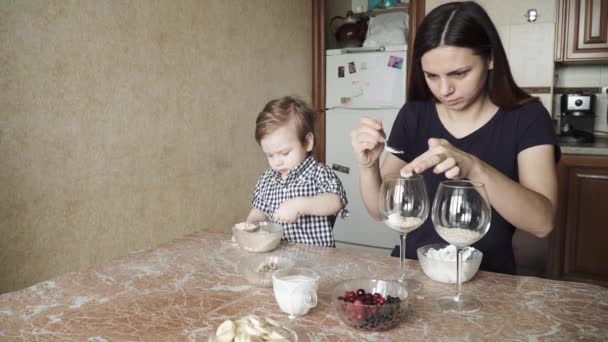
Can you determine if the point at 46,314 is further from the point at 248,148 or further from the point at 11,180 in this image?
the point at 248,148

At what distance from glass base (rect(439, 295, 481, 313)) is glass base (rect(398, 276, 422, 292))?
7cm

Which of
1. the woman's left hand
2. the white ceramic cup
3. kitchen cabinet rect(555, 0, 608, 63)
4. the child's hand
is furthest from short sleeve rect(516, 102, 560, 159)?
kitchen cabinet rect(555, 0, 608, 63)

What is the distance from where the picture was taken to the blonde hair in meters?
1.73

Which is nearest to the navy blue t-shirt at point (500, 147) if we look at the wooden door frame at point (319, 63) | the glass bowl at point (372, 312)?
the glass bowl at point (372, 312)

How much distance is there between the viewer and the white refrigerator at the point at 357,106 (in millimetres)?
3707

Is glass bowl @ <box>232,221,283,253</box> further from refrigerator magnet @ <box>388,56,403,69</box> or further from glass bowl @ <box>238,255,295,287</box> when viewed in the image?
refrigerator magnet @ <box>388,56,403,69</box>

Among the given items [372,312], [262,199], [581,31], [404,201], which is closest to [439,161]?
[404,201]

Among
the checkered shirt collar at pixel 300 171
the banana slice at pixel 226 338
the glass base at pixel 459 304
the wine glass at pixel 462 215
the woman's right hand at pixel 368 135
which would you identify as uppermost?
the woman's right hand at pixel 368 135

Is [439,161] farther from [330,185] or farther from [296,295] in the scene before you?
[330,185]

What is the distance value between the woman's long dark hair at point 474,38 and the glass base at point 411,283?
24.7 inches

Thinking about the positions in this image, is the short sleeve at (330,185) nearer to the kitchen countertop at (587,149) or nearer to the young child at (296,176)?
the young child at (296,176)

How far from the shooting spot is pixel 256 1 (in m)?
3.29

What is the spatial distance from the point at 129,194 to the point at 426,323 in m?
1.86

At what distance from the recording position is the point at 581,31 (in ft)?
9.89
